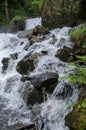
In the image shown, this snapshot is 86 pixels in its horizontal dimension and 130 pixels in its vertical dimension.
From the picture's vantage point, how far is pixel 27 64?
12.2 metres

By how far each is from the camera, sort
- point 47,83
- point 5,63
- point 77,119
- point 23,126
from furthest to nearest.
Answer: point 5,63
point 47,83
point 23,126
point 77,119

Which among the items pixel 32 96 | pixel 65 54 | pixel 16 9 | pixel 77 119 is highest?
pixel 77 119

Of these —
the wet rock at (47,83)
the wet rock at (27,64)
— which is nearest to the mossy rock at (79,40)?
the wet rock at (27,64)

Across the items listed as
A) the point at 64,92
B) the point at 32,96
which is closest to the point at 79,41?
the point at 64,92

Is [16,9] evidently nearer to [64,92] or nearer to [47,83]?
[47,83]

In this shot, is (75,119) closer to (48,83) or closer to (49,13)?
(48,83)

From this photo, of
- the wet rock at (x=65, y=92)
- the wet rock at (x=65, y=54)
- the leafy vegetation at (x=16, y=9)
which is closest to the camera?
the wet rock at (x=65, y=92)

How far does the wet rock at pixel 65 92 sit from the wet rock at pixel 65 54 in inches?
71.9

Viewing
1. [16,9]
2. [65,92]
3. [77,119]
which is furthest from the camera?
[16,9]

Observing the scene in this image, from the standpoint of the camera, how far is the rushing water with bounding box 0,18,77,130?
30.4ft

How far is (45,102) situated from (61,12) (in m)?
7.64

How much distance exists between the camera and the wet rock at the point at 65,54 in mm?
11704

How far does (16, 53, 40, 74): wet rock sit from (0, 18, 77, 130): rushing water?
0.20 m

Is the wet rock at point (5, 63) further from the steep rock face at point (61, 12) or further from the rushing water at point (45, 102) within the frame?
the steep rock face at point (61, 12)
